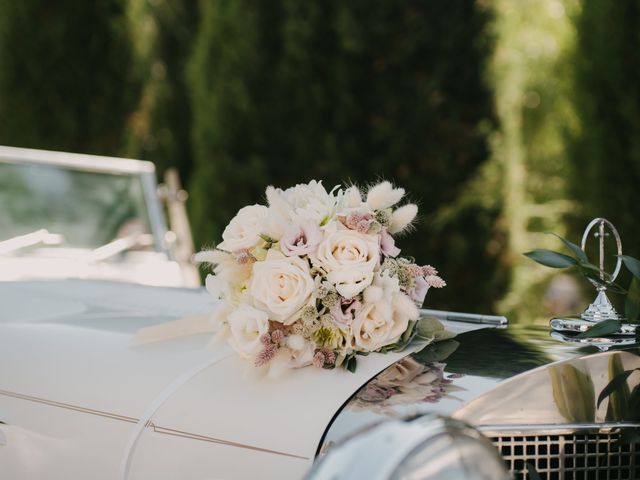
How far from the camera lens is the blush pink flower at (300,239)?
1.60 m

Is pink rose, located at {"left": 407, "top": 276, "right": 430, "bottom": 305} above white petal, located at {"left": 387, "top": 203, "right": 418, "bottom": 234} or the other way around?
the other way around

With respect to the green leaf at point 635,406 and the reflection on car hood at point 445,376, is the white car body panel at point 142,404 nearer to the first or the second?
the reflection on car hood at point 445,376

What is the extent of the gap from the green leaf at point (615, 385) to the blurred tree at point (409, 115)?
15.8 feet

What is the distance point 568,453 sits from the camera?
4.82ft

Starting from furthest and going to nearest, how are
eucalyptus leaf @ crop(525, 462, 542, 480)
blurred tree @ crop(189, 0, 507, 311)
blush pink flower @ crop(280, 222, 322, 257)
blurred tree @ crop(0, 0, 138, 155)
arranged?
blurred tree @ crop(0, 0, 138, 155), blurred tree @ crop(189, 0, 507, 311), blush pink flower @ crop(280, 222, 322, 257), eucalyptus leaf @ crop(525, 462, 542, 480)

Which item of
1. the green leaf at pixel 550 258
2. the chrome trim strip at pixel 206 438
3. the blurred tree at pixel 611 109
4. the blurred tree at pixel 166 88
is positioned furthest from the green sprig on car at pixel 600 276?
the blurred tree at pixel 166 88

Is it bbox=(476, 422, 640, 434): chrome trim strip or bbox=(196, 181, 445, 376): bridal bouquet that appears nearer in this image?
bbox=(476, 422, 640, 434): chrome trim strip

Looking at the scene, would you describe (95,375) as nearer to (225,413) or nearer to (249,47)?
(225,413)

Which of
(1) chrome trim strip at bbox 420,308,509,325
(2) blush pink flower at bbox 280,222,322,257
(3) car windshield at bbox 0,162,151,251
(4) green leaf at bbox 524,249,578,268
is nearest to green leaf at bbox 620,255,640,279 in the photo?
(4) green leaf at bbox 524,249,578,268

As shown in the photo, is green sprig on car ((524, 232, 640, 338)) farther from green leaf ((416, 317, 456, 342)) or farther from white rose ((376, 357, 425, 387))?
white rose ((376, 357, 425, 387))

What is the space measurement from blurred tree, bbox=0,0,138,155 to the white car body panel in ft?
23.5

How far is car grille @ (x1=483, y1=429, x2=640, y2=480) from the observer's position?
1.44m

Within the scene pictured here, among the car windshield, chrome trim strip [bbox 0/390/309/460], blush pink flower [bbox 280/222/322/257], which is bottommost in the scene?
chrome trim strip [bbox 0/390/309/460]

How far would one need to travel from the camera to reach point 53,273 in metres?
3.00
